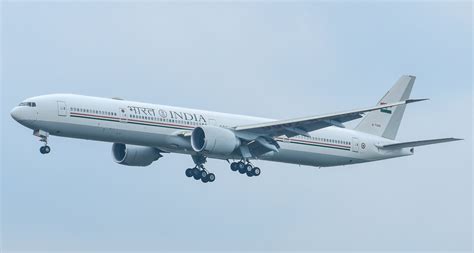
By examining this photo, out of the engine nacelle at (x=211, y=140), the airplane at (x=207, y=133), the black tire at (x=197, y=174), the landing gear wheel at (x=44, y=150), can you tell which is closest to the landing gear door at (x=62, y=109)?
the airplane at (x=207, y=133)

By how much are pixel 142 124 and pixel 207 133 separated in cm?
383

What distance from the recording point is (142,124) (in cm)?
7269

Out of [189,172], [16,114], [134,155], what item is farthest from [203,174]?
[16,114]

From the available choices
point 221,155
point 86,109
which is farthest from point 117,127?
point 221,155

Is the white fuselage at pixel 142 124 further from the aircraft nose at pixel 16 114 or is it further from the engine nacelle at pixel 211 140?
the engine nacelle at pixel 211 140

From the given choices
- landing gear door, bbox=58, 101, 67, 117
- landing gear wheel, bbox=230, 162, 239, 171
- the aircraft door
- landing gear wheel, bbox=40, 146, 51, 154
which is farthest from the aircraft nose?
landing gear wheel, bbox=230, 162, 239, 171

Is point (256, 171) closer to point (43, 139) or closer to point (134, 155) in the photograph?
point (134, 155)

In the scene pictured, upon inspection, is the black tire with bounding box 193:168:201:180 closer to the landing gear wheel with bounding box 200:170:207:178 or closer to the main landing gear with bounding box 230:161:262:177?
the landing gear wheel with bounding box 200:170:207:178

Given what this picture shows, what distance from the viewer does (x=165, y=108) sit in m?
74.5

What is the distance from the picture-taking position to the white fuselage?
70.6 metres

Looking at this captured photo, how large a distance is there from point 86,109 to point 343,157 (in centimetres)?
1885

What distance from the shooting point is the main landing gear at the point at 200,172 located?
7894 centimetres

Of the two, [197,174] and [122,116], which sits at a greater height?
[122,116]

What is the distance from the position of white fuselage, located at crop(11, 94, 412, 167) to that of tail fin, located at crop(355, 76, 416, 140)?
192 inches
